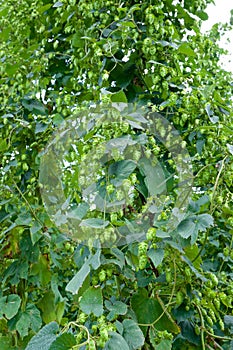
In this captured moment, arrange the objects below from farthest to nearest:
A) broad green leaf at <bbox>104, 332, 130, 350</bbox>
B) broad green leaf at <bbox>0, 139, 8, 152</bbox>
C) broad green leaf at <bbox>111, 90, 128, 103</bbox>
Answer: broad green leaf at <bbox>0, 139, 8, 152</bbox> < broad green leaf at <bbox>111, 90, 128, 103</bbox> < broad green leaf at <bbox>104, 332, 130, 350</bbox>

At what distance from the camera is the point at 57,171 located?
1490 mm

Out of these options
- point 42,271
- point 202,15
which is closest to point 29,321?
point 42,271

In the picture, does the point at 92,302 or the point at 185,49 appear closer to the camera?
the point at 92,302

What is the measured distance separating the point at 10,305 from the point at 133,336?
554 millimetres

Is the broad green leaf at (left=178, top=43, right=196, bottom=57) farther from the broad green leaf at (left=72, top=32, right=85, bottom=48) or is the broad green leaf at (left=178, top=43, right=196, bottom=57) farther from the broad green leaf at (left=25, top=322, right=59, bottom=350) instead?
the broad green leaf at (left=25, top=322, right=59, bottom=350)

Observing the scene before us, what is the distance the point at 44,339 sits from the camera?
103cm

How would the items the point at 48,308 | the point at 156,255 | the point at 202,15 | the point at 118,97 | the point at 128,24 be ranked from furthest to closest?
the point at 202,15
the point at 48,308
the point at 128,24
the point at 118,97
the point at 156,255

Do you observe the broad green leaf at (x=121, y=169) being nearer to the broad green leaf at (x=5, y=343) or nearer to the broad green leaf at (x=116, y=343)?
the broad green leaf at (x=116, y=343)

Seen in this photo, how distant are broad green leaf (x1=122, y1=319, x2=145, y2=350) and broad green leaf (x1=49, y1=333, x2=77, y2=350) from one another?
125 millimetres

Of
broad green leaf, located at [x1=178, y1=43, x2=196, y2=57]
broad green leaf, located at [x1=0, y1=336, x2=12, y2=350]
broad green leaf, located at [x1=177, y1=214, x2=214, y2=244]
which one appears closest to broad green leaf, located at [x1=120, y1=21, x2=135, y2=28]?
broad green leaf, located at [x1=178, y1=43, x2=196, y2=57]

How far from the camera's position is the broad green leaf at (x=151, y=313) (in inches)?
45.1

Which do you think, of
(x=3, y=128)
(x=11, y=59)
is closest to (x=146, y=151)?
(x=3, y=128)

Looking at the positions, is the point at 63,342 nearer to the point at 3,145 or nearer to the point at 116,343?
the point at 116,343

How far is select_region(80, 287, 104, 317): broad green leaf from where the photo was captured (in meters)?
0.99
